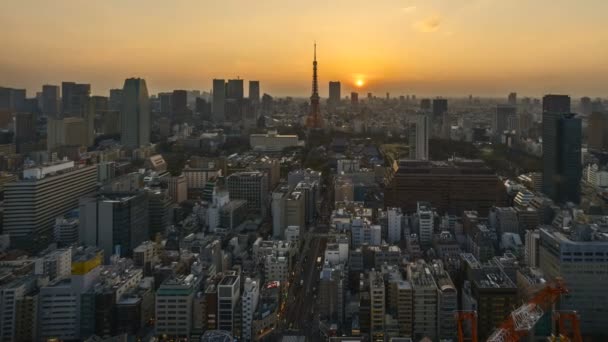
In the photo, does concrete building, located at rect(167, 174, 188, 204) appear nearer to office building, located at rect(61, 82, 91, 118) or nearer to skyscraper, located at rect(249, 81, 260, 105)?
office building, located at rect(61, 82, 91, 118)

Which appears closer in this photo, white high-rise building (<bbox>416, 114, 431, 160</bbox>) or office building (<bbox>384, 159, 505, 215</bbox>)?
office building (<bbox>384, 159, 505, 215</bbox>)

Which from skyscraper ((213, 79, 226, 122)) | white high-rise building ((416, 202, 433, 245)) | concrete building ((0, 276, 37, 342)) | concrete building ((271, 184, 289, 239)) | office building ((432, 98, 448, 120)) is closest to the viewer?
concrete building ((0, 276, 37, 342))

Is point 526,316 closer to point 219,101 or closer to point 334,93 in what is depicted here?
point 219,101

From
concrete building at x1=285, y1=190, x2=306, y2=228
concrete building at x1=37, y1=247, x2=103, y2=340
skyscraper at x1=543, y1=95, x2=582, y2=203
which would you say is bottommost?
concrete building at x1=37, y1=247, x2=103, y2=340

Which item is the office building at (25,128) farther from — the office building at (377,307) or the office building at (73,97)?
the office building at (377,307)

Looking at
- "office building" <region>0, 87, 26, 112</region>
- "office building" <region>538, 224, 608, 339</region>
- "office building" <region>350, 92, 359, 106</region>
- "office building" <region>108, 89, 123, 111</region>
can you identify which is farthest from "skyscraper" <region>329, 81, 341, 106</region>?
"office building" <region>538, 224, 608, 339</region>
